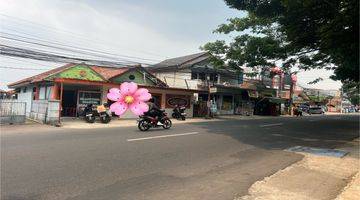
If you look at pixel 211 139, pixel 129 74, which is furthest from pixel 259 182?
pixel 129 74

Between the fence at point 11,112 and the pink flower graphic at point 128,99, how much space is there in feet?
69.3

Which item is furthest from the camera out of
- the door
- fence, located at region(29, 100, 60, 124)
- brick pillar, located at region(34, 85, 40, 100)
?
brick pillar, located at region(34, 85, 40, 100)

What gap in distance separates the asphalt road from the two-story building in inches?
949

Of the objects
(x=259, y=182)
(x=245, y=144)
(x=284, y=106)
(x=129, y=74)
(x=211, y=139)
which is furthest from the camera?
(x=284, y=106)

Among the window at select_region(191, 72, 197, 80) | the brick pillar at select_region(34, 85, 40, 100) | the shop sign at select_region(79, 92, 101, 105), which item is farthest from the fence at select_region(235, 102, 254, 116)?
the brick pillar at select_region(34, 85, 40, 100)

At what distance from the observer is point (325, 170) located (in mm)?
9953

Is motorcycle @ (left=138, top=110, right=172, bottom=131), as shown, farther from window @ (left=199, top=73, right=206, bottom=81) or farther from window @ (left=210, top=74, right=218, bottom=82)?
window @ (left=210, top=74, right=218, bottom=82)

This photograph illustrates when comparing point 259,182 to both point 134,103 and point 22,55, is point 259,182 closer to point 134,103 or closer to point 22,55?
point 134,103

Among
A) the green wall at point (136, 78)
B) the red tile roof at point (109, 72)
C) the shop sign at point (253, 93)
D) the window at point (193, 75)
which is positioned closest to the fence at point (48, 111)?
the red tile roof at point (109, 72)

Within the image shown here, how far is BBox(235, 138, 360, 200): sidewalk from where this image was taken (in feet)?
23.8

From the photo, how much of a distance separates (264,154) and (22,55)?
15.4 metres

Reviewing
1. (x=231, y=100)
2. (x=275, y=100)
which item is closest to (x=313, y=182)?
(x=231, y=100)

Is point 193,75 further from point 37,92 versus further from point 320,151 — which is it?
point 320,151

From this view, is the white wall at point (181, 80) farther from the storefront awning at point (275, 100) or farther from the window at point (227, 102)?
the storefront awning at point (275, 100)
